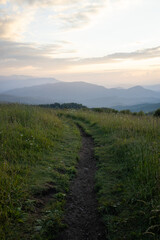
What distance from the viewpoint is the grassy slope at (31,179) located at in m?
3.42

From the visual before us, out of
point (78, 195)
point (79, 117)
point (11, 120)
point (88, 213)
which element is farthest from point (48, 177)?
point (79, 117)

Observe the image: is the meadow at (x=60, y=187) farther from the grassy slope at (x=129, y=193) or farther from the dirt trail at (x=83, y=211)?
the dirt trail at (x=83, y=211)

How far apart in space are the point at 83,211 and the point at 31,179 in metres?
1.69

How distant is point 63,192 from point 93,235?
61.4 inches

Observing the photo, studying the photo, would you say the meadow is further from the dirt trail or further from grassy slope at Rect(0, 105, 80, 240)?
the dirt trail

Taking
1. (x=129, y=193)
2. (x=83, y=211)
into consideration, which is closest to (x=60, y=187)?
(x=83, y=211)

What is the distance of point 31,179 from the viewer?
5004mm

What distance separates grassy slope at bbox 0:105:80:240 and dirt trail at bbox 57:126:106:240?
206 mm

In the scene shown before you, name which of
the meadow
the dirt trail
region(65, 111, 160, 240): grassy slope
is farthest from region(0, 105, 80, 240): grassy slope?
region(65, 111, 160, 240): grassy slope

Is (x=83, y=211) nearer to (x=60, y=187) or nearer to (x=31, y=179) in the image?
(x=60, y=187)

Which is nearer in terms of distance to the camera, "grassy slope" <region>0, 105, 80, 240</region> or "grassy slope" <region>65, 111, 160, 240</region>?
"grassy slope" <region>65, 111, 160, 240</region>

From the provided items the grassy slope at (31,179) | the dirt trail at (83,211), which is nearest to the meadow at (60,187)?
the grassy slope at (31,179)

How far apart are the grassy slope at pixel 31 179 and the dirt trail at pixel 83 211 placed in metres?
0.21

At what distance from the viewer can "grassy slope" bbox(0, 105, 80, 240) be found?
3.42 meters
